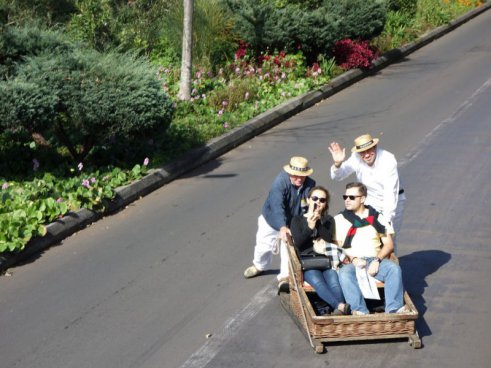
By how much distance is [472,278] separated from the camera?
9.62 metres

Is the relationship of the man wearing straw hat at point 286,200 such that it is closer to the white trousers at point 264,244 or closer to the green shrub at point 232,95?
the white trousers at point 264,244

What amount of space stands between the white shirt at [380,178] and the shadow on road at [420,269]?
86 cm

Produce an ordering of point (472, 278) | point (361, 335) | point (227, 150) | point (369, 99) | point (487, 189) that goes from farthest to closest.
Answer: point (369, 99)
point (227, 150)
point (487, 189)
point (472, 278)
point (361, 335)

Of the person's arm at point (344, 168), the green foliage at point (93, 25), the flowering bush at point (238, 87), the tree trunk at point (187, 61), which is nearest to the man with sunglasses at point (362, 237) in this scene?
the person's arm at point (344, 168)

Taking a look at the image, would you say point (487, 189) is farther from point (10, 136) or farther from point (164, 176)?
point (10, 136)

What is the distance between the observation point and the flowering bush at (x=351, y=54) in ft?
69.9

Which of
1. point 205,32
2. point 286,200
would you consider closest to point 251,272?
point 286,200

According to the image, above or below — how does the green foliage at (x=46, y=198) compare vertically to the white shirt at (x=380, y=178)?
below

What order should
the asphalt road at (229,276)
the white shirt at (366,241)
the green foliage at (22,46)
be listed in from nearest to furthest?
the asphalt road at (229,276) < the white shirt at (366,241) < the green foliage at (22,46)

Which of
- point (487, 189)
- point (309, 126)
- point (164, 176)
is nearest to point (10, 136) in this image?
point (164, 176)

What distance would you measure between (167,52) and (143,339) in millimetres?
12603

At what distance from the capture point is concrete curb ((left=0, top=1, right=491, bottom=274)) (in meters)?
11.2

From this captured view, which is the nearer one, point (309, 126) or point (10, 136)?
point (10, 136)

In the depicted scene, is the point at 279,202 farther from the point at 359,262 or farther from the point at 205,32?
the point at 205,32
